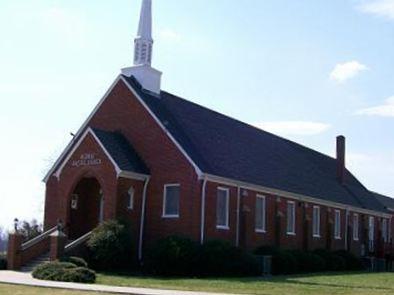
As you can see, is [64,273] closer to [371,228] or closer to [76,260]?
[76,260]

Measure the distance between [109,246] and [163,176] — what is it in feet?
18.4

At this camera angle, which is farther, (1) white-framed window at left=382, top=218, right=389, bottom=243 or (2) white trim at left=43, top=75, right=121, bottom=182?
(1) white-framed window at left=382, top=218, right=389, bottom=243

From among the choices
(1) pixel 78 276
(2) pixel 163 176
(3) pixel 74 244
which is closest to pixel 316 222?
(2) pixel 163 176

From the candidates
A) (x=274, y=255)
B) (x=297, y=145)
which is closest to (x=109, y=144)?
(x=274, y=255)

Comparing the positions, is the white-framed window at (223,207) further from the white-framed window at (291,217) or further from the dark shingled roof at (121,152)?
the white-framed window at (291,217)

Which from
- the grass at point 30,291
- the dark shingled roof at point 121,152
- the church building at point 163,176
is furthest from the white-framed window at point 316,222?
the grass at point 30,291

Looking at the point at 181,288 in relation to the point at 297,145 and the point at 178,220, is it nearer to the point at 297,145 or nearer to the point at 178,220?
the point at 178,220

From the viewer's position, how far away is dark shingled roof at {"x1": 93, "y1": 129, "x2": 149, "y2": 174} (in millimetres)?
35219

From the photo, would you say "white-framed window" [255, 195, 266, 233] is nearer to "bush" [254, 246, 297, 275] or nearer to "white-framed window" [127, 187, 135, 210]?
"bush" [254, 246, 297, 275]

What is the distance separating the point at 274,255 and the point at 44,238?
12.4 metres

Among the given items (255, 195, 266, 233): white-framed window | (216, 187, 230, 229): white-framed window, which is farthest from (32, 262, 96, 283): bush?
(255, 195, 266, 233): white-framed window

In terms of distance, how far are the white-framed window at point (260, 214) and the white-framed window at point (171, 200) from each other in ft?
21.9

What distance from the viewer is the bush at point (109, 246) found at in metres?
32.3

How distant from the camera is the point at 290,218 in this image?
45094 mm
